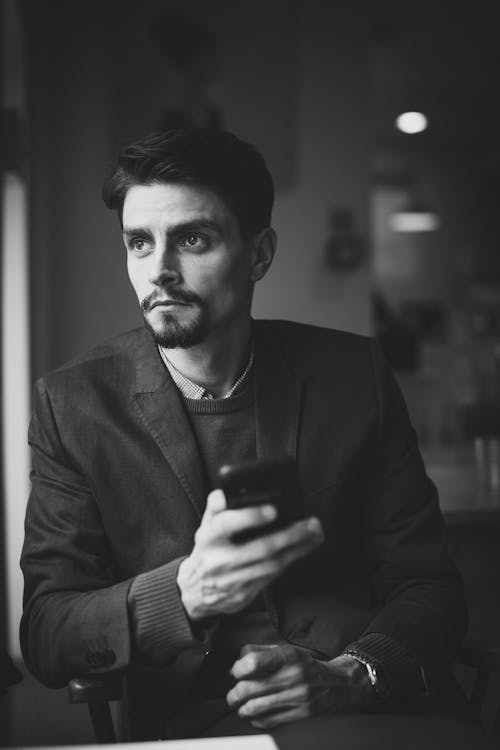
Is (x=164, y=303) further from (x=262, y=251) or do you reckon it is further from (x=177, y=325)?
(x=262, y=251)

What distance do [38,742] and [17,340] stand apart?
154cm

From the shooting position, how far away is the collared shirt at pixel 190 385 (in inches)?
59.2

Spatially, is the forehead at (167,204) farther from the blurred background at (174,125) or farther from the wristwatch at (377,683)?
the blurred background at (174,125)

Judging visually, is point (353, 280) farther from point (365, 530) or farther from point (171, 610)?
point (171, 610)

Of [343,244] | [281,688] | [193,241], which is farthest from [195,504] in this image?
[343,244]

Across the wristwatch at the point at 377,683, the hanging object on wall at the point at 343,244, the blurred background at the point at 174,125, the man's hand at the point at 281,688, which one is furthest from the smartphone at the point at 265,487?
the hanging object on wall at the point at 343,244

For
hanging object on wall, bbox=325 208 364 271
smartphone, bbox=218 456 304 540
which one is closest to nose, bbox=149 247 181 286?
smartphone, bbox=218 456 304 540

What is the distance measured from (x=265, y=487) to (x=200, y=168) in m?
0.59

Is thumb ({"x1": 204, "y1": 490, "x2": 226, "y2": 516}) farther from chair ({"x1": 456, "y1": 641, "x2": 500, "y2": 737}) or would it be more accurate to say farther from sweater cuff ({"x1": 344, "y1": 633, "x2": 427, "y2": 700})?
chair ({"x1": 456, "y1": 641, "x2": 500, "y2": 737})

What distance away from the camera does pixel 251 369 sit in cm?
155

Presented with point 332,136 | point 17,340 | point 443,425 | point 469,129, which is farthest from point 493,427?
point 469,129

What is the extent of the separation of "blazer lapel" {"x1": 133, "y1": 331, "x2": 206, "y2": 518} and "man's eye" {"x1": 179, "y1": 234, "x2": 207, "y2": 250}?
8.9 inches

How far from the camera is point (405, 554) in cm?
149

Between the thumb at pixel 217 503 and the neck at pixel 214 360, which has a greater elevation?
the neck at pixel 214 360
